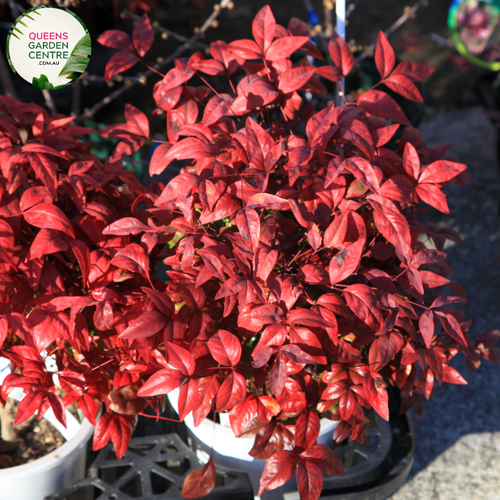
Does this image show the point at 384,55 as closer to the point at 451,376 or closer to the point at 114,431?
the point at 451,376

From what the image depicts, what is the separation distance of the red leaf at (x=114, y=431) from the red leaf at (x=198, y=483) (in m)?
0.12

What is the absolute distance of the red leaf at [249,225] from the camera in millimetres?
685

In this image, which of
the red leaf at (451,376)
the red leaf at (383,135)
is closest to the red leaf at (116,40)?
the red leaf at (383,135)

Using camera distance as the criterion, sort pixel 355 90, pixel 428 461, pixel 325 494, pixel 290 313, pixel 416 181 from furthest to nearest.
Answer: pixel 355 90, pixel 428 461, pixel 325 494, pixel 416 181, pixel 290 313

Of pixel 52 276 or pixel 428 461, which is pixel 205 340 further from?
pixel 428 461

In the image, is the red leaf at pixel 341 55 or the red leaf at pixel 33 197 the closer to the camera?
the red leaf at pixel 33 197

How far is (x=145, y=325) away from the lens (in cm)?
69

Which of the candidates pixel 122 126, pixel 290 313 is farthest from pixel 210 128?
pixel 290 313

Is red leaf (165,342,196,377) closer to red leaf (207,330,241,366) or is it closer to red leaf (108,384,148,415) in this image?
red leaf (207,330,241,366)

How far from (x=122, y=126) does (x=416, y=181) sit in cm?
54

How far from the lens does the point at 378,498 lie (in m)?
0.94

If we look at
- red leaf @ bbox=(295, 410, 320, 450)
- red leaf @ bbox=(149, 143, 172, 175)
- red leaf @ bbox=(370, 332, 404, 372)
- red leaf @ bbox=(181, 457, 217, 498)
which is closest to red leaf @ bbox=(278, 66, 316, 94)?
red leaf @ bbox=(149, 143, 172, 175)

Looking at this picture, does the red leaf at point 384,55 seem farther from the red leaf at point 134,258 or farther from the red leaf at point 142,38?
the red leaf at point 134,258

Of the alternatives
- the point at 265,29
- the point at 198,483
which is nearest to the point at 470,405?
the point at 198,483
